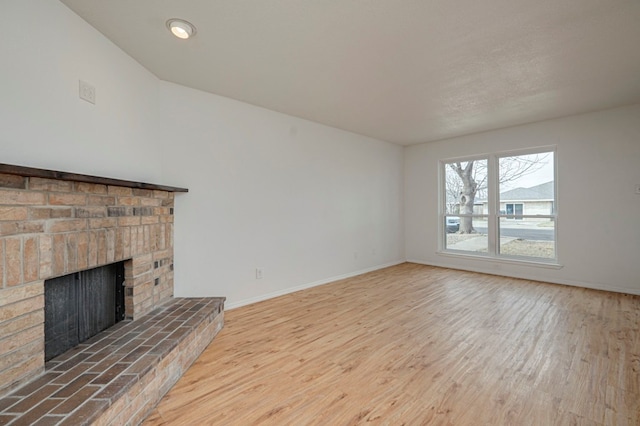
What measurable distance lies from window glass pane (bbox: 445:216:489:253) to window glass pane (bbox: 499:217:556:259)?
282 mm

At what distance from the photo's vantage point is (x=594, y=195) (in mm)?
4117

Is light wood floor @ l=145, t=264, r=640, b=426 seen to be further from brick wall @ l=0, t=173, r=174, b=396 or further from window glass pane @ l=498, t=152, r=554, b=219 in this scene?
window glass pane @ l=498, t=152, r=554, b=219

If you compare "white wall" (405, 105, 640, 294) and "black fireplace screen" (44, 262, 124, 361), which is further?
"white wall" (405, 105, 640, 294)

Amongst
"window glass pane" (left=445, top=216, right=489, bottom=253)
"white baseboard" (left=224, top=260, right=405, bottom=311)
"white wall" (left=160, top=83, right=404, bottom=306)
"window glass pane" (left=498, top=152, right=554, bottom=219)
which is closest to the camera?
"white wall" (left=160, top=83, right=404, bottom=306)

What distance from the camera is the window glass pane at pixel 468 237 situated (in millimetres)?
5301

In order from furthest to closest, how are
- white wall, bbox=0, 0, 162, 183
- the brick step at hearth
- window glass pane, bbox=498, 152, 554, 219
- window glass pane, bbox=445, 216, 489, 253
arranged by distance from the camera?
window glass pane, bbox=445, 216, 489, 253 < window glass pane, bbox=498, 152, 554, 219 < white wall, bbox=0, 0, 162, 183 < the brick step at hearth

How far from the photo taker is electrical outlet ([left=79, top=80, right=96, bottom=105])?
6.61 feet

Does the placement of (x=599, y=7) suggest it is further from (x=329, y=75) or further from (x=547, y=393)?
(x=547, y=393)

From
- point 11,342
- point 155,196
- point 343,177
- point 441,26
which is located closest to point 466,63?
point 441,26

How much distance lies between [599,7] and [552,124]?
3.05m

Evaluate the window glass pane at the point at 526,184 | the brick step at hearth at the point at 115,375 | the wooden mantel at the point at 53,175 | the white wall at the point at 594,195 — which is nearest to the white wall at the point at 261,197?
the brick step at hearth at the point at 115,375

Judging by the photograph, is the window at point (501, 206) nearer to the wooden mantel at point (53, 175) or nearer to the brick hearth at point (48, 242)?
the brick hearth at point (48, 242)

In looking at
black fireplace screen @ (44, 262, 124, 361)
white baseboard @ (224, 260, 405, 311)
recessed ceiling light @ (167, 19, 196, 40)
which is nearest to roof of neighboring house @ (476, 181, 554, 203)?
white baseboard @ (224, 260, 405, 311)

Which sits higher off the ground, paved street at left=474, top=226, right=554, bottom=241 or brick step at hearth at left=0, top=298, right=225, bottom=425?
paved street at left=474, top=226, right=554, bottom=241
